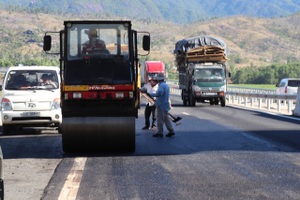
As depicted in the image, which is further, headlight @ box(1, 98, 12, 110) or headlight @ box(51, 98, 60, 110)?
headlight @ box(51, 98, 60, 110)

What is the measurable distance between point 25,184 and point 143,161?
3.22 m

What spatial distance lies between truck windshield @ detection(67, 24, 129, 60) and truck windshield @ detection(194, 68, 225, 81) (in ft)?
81.4

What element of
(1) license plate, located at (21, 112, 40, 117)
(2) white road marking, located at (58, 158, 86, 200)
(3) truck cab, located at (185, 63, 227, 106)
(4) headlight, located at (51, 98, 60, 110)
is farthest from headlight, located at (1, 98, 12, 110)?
(3) truck cab, located at (185, 63, 227, 106)

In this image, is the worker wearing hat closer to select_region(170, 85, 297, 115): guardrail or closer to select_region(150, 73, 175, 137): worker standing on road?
select_region(150, 73, 175, 137): worker standing on road

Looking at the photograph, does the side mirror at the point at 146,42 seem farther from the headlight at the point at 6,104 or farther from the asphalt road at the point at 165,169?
the headlight at the point at 6,104

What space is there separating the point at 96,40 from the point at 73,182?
5.36 metres

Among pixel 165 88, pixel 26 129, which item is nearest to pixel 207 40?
pixel 26 129

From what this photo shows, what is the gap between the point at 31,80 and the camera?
21422 millimetres

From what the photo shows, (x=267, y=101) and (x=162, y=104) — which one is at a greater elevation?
(x=162, y=104)

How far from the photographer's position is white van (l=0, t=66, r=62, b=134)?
20.5 m

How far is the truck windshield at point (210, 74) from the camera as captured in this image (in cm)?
4091

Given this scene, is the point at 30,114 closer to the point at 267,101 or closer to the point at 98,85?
the point at 98,85

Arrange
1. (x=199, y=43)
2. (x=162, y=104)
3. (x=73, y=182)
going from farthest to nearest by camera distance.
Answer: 1. (x=199, y=43)
2. (x=162, y=104)
3. (x=73, y=182)

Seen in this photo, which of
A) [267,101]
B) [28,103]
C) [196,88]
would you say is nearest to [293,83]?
[267,101]
